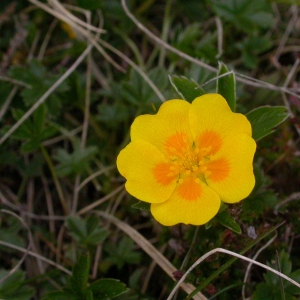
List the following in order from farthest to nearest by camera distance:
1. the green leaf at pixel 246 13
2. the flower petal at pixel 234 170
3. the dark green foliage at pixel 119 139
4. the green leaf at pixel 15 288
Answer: the green leaf at pixel 246 13 < the green leaf at pixel 15 288 < the dark green foliage at pixel 119 139 < the flower petal at pixel 234 170

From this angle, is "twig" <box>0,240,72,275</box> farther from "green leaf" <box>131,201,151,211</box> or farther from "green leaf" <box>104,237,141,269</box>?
"green leaf" <box>131,201,151,211</box>

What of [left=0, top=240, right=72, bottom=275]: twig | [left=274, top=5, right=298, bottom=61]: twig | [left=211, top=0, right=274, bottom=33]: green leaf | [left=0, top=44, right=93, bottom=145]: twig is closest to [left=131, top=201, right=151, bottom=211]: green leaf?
[left=0, top=240, right=72, bottom=275]: twig

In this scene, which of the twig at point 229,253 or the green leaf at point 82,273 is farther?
the green leaf at point 82,273

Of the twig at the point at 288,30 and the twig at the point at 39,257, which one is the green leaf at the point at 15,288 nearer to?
the twig at the point at 39,257

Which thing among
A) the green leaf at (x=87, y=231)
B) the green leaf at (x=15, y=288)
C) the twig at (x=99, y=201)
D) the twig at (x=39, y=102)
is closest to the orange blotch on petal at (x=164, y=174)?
the green leaf at (x=87, y=231)

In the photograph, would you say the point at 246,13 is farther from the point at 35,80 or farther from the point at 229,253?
the point at 229,253
